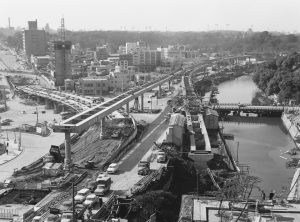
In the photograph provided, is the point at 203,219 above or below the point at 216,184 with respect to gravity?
above

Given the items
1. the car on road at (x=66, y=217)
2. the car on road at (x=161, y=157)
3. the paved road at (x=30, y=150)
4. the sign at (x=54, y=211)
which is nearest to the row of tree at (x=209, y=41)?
the paved road at (x=30, y=150)

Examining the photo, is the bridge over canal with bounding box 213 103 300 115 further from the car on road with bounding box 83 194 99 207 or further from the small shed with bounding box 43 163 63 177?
the car on road with bounding box 83 194 99 207

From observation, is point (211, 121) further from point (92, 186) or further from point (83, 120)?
point (92, 186)

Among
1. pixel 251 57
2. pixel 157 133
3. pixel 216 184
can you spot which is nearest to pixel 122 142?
pixel 157 133

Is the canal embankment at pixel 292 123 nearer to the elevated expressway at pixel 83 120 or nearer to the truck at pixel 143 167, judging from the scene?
the elevated expressway at pixel 83 120

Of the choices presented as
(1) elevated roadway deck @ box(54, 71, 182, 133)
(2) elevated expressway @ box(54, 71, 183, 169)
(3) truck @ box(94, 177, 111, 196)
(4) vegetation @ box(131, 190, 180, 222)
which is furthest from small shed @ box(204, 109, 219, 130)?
(3) truck @ box(94, 177, 111, 196)

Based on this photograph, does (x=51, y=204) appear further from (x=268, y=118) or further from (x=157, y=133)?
(x=268, y=118)
